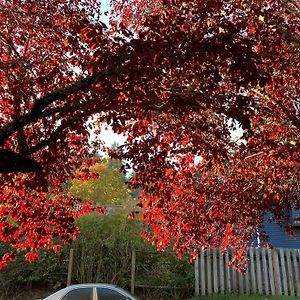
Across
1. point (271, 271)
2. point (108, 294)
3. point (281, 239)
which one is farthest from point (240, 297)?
point (281, 239)

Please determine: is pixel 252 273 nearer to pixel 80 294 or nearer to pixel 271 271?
pixel 271 271

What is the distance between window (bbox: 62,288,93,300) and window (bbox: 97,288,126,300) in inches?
6.8

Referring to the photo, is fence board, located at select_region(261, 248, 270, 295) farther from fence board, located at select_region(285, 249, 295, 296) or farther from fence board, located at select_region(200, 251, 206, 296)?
fence board, located at select_region(200, 251, 206, 296)

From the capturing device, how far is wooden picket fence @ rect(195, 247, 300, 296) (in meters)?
12.4

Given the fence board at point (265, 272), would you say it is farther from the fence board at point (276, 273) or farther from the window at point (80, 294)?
the window at point (80, 294)

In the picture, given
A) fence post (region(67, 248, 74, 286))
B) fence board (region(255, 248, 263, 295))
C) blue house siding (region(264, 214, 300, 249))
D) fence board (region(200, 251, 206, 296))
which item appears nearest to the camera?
fence post (region(67, 248, 74, 286))

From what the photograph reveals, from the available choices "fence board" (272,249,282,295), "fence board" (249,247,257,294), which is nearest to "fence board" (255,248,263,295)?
"fence board" (249,247,257,294)

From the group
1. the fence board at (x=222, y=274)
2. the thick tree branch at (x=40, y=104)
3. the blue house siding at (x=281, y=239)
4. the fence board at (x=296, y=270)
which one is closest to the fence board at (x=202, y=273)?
the fence board at (x=222, y=274)

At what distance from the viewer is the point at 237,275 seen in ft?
41.3

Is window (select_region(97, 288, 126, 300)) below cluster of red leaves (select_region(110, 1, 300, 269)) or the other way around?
below

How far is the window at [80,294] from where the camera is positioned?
737cm

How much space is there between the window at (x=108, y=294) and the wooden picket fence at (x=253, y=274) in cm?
547

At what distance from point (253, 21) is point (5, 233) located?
6259mm

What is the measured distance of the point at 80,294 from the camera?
7.43m
